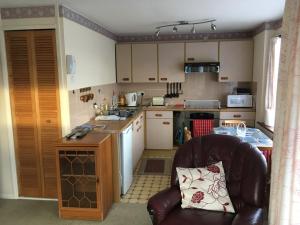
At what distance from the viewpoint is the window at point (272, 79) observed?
402cm

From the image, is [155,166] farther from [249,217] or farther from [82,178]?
[249,217]

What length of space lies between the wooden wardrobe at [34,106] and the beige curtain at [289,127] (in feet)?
7.94

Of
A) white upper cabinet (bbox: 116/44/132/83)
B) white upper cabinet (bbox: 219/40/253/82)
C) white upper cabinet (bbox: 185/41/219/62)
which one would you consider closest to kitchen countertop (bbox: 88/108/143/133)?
white upper cabinet (bbox: 116/44/132/83)

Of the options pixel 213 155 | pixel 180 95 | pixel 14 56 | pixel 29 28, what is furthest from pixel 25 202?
pixel 180 95

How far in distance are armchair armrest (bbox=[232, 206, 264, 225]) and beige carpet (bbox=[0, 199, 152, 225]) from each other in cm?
118

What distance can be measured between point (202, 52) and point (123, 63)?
158 cm

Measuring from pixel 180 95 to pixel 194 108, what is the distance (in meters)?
0.57

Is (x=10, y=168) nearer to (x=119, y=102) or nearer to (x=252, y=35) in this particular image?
(x=119, y=102)

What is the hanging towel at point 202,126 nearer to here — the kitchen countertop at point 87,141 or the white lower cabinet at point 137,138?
the white lower cabinet at point 137,138

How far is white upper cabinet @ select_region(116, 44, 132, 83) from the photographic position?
5457 mm

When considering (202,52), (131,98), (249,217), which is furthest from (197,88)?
(249,217)

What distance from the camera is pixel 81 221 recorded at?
2.93m

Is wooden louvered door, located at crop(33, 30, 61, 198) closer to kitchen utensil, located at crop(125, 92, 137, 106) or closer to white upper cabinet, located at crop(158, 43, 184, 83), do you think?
kitchen utensil, located at crop(125, 92, 137, 106)

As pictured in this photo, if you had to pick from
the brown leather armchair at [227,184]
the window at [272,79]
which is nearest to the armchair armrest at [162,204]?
the brown leather armchair at [227,184]
